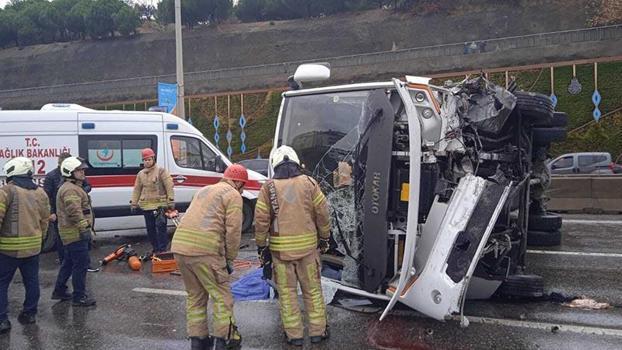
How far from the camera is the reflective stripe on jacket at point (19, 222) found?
18.0 ft

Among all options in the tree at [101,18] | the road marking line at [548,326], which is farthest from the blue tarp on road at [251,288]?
the tree at [101,18]

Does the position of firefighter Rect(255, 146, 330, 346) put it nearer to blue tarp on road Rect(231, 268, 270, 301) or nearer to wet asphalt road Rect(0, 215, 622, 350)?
wet asphalt road Rect(0, 215, 622, 350)

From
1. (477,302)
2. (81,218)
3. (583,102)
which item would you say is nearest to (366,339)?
(477,302)

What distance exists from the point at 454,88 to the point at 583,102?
887 inches

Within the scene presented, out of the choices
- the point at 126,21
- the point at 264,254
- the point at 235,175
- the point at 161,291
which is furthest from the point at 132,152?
the point at 126,21

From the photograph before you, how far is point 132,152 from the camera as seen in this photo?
999cm

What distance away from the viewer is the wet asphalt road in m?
4.90

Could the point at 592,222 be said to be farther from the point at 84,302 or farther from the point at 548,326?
the point at 84,302

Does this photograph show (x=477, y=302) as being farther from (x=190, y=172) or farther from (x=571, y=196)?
(x=571, y=196)

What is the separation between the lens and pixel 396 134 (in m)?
5.01

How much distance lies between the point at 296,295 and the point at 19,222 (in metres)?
2.82

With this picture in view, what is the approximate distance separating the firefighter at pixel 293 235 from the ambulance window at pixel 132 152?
5.75m

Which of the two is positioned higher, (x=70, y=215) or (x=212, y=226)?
(x=212, y=226)

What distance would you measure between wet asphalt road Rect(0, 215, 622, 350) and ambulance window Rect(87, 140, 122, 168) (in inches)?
118
